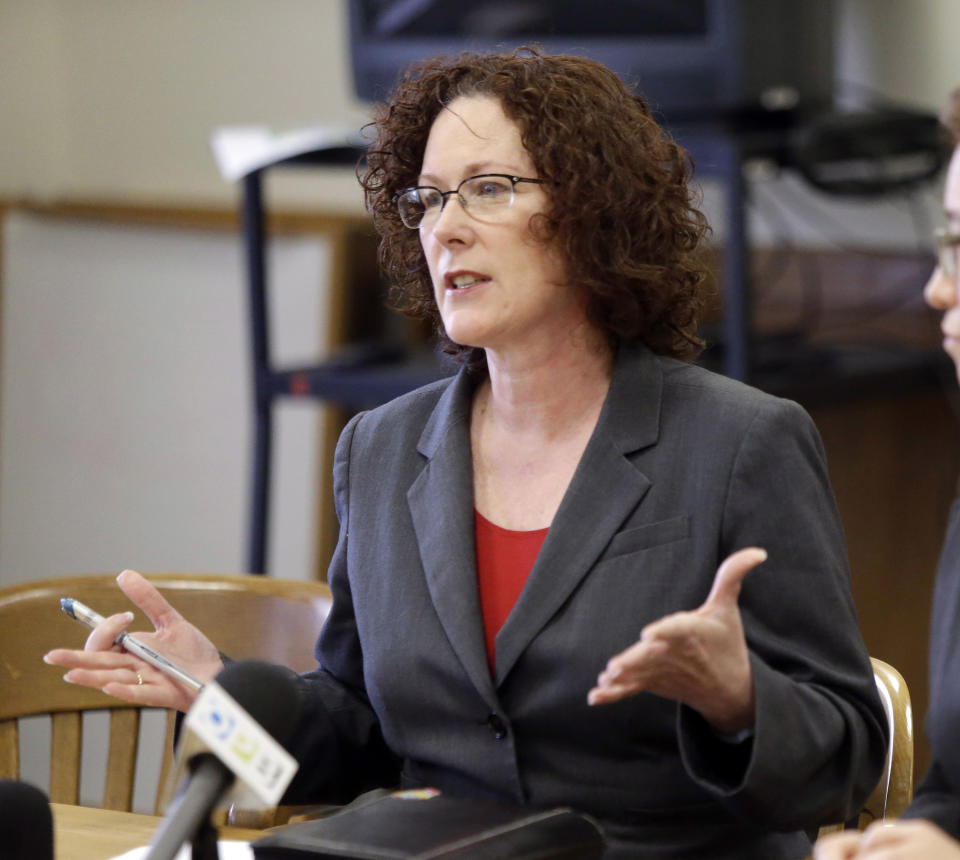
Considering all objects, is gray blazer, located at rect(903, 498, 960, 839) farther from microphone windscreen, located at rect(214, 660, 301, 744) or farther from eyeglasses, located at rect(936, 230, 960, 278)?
microphone windscreen, located at rect(214, 660, 301, 744)

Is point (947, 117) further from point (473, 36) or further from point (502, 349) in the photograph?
point (473, 36)

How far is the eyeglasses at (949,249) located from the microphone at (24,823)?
→ 2.74ft

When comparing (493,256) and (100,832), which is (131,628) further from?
(493,256)

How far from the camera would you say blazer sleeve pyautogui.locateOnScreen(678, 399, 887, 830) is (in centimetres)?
132

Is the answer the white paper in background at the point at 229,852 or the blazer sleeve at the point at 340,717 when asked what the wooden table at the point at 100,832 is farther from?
the blazer sleeve at the point at 340,717

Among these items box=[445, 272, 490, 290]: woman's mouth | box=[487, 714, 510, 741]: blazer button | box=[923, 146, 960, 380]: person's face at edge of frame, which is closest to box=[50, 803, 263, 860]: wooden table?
box=[487, 714, 510, 741]: blazer button

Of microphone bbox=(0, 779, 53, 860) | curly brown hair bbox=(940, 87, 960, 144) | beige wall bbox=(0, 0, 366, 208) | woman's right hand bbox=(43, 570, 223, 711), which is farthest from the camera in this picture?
beige wall bbox=(0, 0, 366, 208)

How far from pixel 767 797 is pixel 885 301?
1.98 metres

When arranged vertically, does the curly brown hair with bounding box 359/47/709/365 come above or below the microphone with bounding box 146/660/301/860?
above

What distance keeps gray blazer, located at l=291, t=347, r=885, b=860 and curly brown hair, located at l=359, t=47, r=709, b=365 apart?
0.23ft

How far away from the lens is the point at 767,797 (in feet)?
4.33

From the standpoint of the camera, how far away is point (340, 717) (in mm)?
1646

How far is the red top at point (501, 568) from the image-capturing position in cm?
155

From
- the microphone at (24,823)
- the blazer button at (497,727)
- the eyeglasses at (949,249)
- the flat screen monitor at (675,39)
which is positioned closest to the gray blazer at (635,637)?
the blazer button at (497,727)
